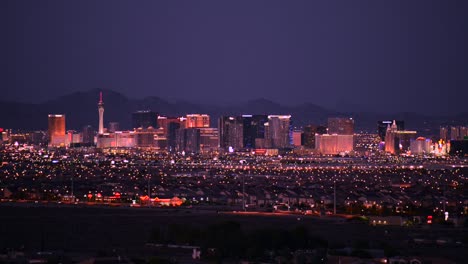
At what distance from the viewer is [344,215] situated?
4509 cm

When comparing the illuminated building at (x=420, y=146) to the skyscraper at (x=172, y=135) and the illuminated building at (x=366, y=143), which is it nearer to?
the illuminated building at (x=366, y=143)

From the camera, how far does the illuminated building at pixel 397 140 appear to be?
13062 cm

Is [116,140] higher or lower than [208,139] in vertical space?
lower

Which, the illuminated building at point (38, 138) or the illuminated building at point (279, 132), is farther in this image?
the illuminated building at point (38, 138)

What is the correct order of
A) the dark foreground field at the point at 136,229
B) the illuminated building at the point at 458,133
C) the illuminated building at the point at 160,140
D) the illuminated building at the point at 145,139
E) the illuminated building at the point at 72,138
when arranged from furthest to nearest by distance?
the illuminated building at the point at 72,138 → the illuminated building at the point at 145,139 → the illuminated building at the point at 160,140 → the illuminated building at the point at 458,133 → the dark foreground field at the point at 136,229

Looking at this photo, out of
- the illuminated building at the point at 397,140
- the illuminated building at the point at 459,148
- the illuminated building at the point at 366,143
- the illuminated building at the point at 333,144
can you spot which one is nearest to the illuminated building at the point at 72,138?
the illuminated building at the point at 333,144

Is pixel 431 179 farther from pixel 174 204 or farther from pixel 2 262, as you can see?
pixel 2 262

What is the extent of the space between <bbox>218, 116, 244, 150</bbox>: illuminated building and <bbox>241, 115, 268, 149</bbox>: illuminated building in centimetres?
35

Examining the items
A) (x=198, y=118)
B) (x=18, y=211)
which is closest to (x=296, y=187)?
(x=18, y=211)

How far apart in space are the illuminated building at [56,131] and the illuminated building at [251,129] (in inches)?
823

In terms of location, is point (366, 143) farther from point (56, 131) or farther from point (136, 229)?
point (136, 229)

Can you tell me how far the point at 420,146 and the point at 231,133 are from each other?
2392 centimetres

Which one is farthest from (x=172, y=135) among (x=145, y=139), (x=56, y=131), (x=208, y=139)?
(x=56, y=131)

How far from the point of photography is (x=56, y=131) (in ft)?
478
